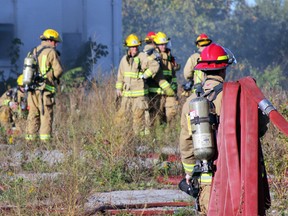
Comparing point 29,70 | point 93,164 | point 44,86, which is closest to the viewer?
point 93,164

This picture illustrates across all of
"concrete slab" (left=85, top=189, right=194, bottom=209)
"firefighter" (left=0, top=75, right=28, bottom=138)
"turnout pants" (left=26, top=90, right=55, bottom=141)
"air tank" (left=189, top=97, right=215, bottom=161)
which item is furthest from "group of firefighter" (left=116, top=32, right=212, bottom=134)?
"air tank" (left=189, top=97, right=215, bottom=161)

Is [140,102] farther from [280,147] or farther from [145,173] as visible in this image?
[280,147]

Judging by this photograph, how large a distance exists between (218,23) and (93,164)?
2968 centimetres

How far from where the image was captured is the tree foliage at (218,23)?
36125mm

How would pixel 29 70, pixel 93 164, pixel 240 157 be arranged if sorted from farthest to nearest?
pixel 29 70, pixel 93 164, pixel 240 157

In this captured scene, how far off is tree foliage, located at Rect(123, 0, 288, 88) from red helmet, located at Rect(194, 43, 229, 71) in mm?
28452

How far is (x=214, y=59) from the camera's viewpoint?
6.67 meters

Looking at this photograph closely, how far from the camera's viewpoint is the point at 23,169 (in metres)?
11.0

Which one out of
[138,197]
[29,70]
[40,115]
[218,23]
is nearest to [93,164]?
[138,197]

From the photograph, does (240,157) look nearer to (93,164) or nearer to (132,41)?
(93,164)

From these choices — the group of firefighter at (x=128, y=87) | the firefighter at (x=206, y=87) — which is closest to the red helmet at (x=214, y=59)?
the firefighter at (x=206, y=87)

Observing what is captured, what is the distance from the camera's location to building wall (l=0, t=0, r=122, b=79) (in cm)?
2555

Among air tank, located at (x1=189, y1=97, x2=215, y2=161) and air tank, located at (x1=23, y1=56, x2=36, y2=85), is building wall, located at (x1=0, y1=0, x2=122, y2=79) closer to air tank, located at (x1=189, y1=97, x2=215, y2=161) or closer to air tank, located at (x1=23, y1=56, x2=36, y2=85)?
air tank, located at (x1=23, y1=56, x2=36, y2=85)

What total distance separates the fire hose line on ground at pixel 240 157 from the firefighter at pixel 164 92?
921 centimetres
